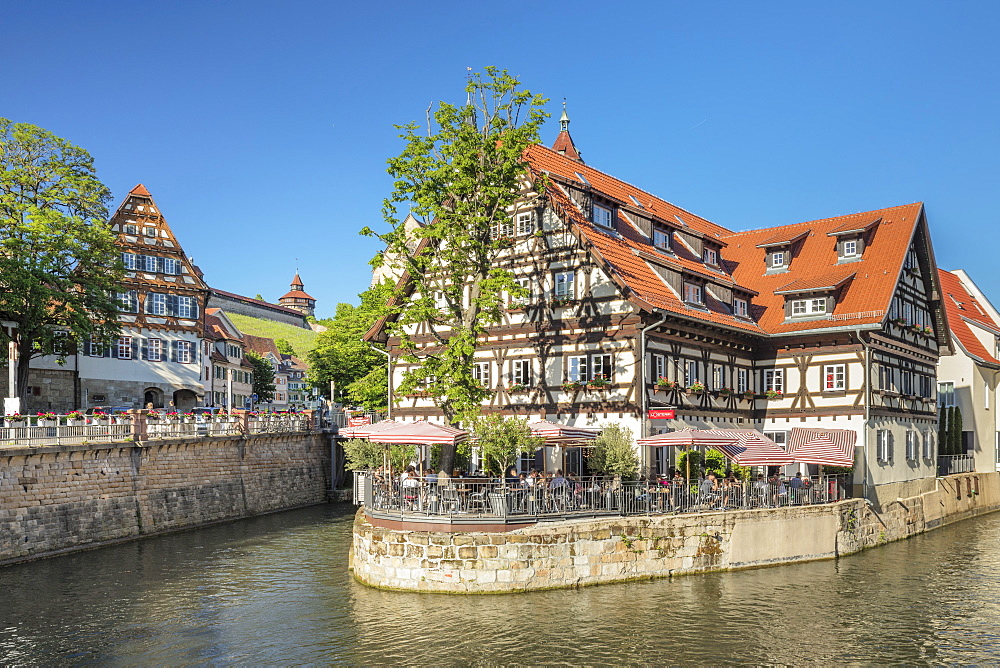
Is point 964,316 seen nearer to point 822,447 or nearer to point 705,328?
point 705,328

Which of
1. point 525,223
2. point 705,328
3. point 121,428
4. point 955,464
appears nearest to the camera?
point 121,428

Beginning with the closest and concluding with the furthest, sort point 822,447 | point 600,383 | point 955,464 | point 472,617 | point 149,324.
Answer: point 472,617 < point 822,447 < point 600,383 < point 955,464 < point 149,324

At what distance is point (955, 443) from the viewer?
1806 inches

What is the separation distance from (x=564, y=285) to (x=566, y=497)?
35.3 ft

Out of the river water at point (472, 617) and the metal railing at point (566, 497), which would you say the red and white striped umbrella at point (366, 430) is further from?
the river water at point (472, 617)

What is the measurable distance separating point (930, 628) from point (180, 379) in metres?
42.1

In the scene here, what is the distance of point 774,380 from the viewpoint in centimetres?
3800

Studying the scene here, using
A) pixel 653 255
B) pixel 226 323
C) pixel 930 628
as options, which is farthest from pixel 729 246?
pixel 226 323

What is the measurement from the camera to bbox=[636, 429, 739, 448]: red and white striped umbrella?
92.3ft

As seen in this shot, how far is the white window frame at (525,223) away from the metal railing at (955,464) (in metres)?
24.3

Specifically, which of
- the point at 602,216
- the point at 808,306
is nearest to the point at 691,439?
the point at 602,216

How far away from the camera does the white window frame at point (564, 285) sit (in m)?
33.3

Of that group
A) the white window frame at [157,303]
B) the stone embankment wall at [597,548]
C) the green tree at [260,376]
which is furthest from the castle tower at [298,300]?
the stone embankment wall at [597,548]

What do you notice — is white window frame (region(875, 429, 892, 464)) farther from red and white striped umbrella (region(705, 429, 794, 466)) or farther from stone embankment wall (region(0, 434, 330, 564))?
stone embankment wall (region(0, 434, 330, 564))
